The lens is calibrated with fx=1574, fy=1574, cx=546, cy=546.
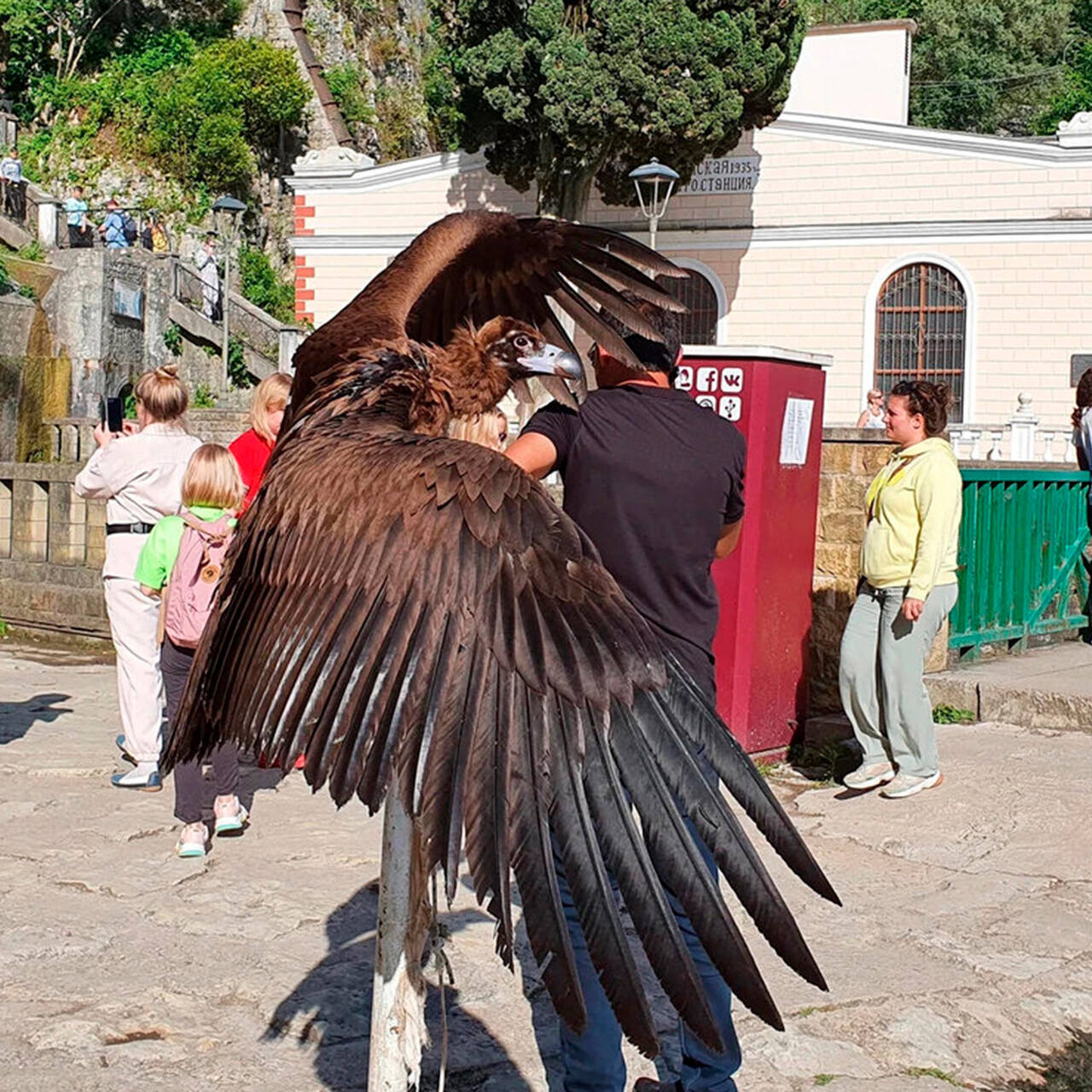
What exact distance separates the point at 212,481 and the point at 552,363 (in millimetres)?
2980

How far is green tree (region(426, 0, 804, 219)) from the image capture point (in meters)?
28.0

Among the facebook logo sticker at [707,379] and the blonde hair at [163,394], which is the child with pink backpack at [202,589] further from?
the facebook logo sticker at [707,379]

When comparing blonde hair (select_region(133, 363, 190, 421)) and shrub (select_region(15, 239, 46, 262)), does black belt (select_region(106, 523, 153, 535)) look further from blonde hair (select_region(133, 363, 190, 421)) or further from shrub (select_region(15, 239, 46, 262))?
shrub (select_region(15, 239, 46, 262))

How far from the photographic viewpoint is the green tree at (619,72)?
92.0 ft

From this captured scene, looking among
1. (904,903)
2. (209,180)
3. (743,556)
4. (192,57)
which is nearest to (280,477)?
(904,903)

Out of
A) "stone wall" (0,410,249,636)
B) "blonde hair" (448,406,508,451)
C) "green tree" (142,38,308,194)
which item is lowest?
"stone wall" (0,410,249,636)

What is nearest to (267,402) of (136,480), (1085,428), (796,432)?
(136,480)

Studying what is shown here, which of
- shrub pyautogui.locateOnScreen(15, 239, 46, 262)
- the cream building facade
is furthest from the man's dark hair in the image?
the cream building facade

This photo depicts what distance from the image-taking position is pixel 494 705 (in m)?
2.46

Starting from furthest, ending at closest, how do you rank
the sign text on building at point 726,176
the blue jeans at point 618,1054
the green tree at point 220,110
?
1. the green tree at point 220,110
2. the sign text on building at point 726,176
3. the blue jeans at point 618,1054

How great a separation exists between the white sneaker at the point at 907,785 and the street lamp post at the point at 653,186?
758 inches

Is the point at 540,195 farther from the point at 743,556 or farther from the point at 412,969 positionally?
the point at 412,969

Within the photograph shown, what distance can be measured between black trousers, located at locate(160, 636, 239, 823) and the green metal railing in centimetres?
439

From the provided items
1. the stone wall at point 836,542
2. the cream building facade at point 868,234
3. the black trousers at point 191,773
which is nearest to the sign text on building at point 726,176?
the cream building facade at point 868,234
